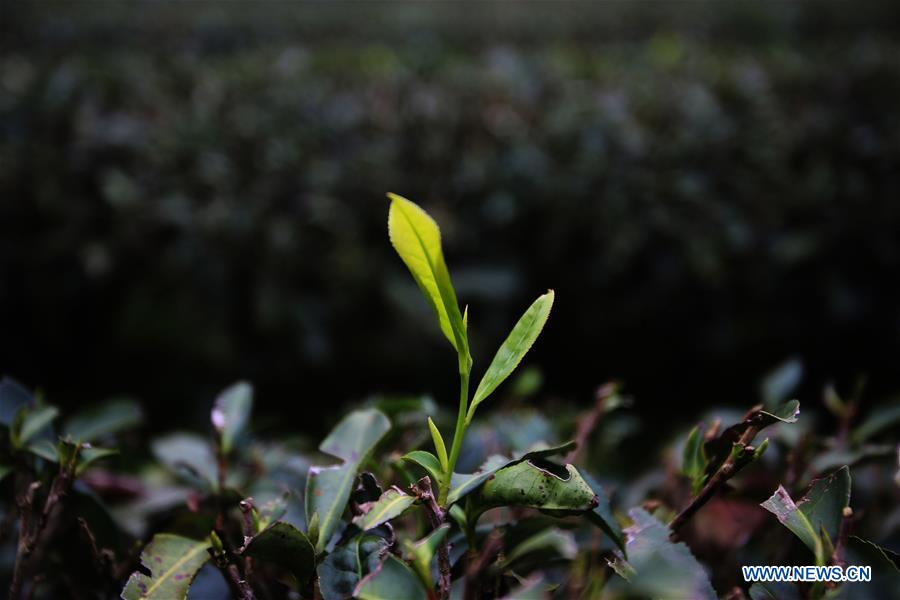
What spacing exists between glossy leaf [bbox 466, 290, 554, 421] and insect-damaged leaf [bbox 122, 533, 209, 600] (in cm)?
39

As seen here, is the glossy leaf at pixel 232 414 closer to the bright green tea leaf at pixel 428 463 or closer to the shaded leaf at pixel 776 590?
the bright green tea leaf at pixel 428 463

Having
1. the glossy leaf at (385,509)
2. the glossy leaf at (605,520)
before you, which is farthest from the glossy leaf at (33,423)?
the glossy leaf at (605,520)

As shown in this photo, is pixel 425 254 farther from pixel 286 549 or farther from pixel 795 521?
pixel 795 521

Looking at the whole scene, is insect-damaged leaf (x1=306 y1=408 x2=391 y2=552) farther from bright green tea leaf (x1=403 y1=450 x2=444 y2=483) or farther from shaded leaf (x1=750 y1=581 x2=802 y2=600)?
shaded leaf (x1=750 y1=581 x2=802 y2=600)

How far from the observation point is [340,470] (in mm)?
967

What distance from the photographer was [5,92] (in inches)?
133

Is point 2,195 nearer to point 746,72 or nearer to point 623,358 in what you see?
point 623,358

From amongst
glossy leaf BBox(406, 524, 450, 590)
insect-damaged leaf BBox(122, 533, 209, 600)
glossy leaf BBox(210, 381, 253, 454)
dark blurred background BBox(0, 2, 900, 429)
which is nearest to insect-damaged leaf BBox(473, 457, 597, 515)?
glossy leaf BBox(406, 524, 450, 590)

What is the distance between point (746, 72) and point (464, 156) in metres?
1.53

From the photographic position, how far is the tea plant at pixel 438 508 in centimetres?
82

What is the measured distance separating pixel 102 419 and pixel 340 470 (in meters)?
0.56

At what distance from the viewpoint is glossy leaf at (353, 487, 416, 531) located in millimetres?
786

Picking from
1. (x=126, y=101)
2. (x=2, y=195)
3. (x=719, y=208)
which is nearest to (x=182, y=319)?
(x=2, y=195)

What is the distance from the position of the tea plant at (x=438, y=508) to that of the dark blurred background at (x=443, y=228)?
1783 millimetres
